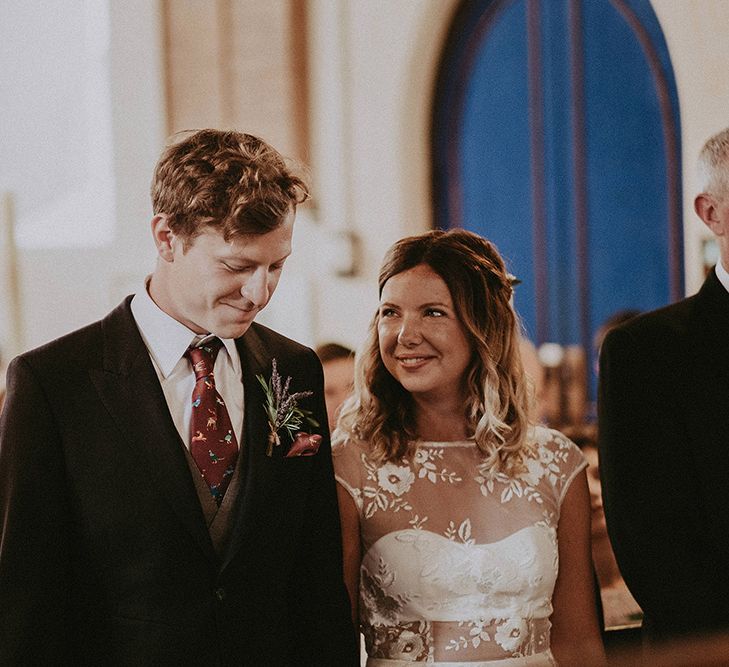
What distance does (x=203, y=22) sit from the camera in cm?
636

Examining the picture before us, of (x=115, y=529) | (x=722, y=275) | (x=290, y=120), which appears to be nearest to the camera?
(x=115, y=529)

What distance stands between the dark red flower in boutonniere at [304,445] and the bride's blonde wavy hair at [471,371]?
1.26ft

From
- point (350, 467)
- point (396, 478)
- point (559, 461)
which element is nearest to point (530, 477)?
point (559, 461)

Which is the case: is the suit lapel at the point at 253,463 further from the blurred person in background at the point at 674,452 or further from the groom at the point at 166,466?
the blurred person in background at the point at 674,452

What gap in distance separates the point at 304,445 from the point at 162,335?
34 centimetres

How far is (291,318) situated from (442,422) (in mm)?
3704

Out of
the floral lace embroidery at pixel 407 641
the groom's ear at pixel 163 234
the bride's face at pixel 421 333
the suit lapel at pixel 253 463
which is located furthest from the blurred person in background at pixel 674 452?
the groom's ear at pixel 163 234

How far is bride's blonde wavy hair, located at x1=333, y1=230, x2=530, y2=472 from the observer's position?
2.52 m

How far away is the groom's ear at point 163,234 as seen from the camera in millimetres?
1994

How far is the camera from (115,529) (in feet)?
6.36

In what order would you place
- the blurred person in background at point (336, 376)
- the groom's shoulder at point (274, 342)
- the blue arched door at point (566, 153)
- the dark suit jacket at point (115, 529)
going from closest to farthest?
the dark suit jacket at point (115, 529) → the groom's shoulder at point (274, 342) → the blurred person in background at point (336, 376) → the blue arched door at point (566, 153)

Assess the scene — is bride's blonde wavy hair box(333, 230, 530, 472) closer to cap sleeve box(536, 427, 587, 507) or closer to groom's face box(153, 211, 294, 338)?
cap sleeve box(536, 427, 587, 507)

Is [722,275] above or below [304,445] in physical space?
above

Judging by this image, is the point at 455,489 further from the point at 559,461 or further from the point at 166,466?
the point at 166,466
